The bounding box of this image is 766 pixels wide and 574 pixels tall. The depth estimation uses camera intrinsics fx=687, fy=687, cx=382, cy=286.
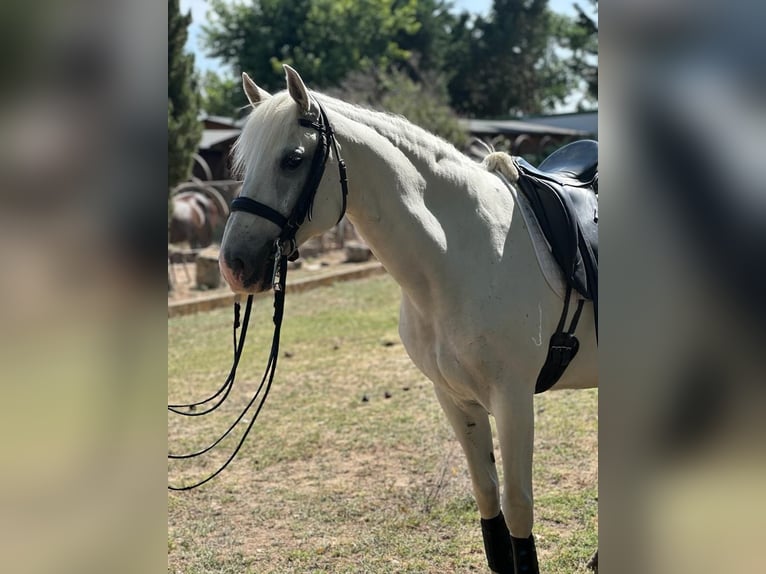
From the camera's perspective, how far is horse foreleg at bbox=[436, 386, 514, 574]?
248cm

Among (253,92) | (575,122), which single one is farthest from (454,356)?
(575,122)

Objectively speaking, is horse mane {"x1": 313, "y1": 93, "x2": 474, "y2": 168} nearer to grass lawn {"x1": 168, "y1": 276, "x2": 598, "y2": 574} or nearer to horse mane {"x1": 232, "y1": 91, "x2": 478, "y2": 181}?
horse mane {"x1": 232, "y1": 91, "x2": 478, "y2": 181}

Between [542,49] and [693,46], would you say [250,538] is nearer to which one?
[693,46]

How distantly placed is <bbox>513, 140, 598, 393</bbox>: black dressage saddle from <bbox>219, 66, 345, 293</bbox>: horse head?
32.2 inches

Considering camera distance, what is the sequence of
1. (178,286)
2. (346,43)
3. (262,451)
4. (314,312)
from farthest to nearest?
(346,43), (178,286), (314,312), (262,451)

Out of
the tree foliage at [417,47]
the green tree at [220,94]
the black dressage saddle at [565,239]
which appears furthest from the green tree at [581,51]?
the black dressage saddle at [565,239]

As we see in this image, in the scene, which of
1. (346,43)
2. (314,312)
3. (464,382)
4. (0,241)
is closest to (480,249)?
(464,382)

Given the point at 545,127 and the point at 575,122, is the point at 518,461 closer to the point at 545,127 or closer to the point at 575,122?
the point at 575,122

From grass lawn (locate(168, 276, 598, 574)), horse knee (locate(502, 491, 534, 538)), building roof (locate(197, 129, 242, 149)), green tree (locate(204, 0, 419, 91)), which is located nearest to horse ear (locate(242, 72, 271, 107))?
horse knee (locate(502, 491, 534, 538))

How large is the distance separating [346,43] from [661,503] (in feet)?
118

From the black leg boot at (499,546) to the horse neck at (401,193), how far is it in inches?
37.4

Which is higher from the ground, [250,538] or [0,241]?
[0,241]

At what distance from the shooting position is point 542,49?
41.9m

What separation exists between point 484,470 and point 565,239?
0.89 metres
